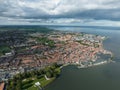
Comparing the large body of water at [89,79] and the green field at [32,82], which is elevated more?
the green field at [32,82]

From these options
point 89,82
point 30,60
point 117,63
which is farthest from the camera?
point 30,60

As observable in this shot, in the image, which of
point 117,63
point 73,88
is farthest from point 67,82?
point 117,63

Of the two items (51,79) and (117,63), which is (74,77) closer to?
(51,79)

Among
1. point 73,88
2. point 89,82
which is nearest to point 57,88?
point 73,88

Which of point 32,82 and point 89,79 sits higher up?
point 32,82

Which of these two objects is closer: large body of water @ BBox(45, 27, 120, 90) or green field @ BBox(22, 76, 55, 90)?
green field @ BBox(22, 76, 55, 90)

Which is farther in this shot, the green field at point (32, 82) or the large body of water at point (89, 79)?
the large body of water at point (89, 79)

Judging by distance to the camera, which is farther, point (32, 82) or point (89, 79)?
point (89, 79)

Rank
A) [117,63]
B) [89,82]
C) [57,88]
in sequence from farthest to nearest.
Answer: [117,63], [89,82], [57,88]

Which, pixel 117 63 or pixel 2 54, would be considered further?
pixel 2 54

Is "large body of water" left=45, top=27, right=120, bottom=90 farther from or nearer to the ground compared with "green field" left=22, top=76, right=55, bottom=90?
nearer to the ground
